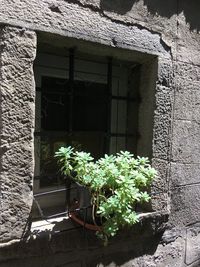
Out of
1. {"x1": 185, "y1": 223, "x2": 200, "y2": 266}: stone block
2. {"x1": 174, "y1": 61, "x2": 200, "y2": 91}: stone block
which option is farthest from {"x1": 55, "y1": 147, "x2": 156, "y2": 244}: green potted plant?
{"x1": 185, "y1": 223, "x2": 200, "y2": 266}: stone block

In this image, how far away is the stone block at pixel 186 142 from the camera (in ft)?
9.04

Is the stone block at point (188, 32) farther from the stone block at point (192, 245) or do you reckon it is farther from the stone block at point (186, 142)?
the stone block at point (192, 245)

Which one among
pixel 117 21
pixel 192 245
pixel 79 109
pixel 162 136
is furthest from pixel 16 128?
pixel 192 245

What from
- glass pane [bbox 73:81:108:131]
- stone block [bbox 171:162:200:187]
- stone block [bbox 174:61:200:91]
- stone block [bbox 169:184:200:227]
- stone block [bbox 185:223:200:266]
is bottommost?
stone block [bbox 185:223:200:266]

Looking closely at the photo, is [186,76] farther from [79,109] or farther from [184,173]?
[79,109]

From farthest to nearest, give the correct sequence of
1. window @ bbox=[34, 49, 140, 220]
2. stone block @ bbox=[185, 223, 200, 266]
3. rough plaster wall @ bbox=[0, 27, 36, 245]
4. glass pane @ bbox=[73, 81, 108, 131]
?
1. stone block @ bbox=[185, 223, 200, 266]
2. glass pane @ bbox=[73, 81, 108, 131]
3. window @ bbox=[34, 49, 140, 220]
4. rough plaster wall @ bbox=[0, 27, 36, 245]

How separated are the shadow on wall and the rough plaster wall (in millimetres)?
641

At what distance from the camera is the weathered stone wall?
1967mm

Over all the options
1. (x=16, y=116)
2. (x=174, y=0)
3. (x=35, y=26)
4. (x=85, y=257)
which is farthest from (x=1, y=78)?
(x=174, y=0)

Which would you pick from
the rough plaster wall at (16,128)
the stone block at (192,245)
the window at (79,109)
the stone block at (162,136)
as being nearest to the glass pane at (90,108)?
the window at (79,109)

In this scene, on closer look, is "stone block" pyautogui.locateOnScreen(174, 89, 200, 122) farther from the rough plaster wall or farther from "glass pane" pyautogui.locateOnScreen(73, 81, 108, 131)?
the rough plaster wall

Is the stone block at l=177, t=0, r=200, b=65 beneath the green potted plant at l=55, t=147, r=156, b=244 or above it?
above

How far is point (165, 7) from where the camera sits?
8.63 feet

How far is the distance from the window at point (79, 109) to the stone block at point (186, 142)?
306 mm
